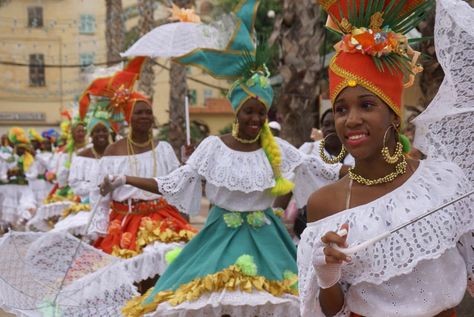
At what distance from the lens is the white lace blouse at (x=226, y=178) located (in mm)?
6074

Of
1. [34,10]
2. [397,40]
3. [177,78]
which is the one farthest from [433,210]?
[34,10]

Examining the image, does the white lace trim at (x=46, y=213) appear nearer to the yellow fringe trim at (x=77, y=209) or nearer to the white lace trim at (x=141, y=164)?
the yellow fringe trim at (x=77, y=209)

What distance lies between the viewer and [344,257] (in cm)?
297

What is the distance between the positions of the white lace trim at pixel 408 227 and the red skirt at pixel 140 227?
4175mm

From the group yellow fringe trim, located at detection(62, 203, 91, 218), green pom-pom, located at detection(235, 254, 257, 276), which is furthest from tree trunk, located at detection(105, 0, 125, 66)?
green pom-pom, located at detection(235, 254, 257, 276)

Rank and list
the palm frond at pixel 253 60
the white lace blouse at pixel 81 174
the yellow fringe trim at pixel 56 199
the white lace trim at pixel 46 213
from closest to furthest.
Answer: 1. the palm frond at pixel 253 60
2. the white lace blouse at pixel 81 174
3. the white lace trim at pixel 46 213
4. the yellow fringe trim at pixel 56 199

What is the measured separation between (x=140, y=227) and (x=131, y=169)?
634 millimetres

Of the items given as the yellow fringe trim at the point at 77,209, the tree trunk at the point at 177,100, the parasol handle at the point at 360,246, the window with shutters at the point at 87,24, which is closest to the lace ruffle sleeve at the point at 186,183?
the parasol handle at the point at 360,246

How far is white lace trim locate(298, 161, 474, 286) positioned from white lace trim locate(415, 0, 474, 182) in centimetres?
22

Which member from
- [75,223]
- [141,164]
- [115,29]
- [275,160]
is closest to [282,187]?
[275,160]

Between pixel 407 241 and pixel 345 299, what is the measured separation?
1.32ft

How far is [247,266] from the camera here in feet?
19.0

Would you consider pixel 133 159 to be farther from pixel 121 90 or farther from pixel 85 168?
pixel 85 168

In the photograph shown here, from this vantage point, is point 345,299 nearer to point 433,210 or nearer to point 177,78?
point 433,210
